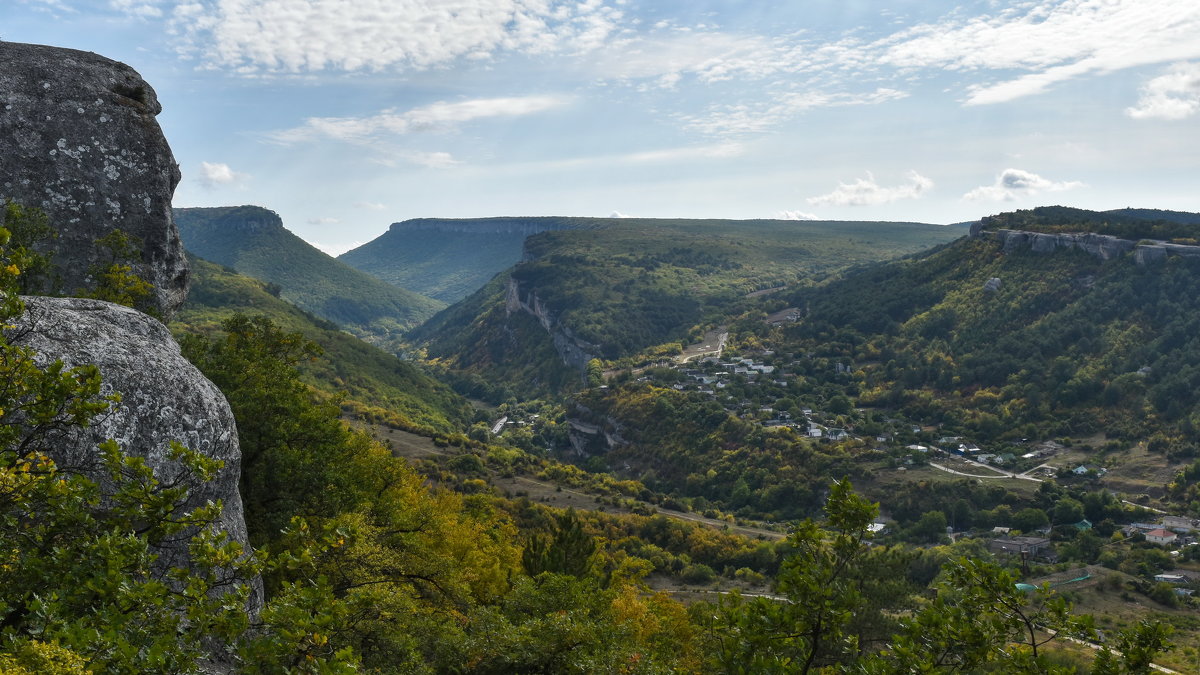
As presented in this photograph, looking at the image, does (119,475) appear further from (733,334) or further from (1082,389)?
(733,334)

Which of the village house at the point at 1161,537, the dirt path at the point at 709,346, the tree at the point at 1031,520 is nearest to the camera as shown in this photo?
the village house at the point at 1161,537

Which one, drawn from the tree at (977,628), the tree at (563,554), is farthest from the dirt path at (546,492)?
the tree at (977,628)

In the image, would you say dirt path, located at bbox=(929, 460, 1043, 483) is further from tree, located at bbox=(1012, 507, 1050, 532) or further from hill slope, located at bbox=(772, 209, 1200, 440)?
hill slope, located at bbox=(772, 209, 1200, 440)

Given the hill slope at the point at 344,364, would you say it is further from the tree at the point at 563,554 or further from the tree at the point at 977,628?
the tree at the point at 977,628

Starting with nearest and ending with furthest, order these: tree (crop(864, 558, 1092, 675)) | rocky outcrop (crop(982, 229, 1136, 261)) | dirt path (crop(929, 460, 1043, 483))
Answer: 1. tree (crop(864, 558, 1092, 675))
2. dirt path (crop(929, 460, 1043, 483))
3. rocky outcrop (crop(982, 229, 1136, 261))

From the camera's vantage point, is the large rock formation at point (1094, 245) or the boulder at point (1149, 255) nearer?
the boulder at point (1149, 255)

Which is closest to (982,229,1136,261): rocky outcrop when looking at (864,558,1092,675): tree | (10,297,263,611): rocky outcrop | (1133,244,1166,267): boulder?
(1133,244,1166,267): boulder

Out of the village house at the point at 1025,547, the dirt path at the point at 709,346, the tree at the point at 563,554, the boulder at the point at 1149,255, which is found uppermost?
the boulder at the point at 1149,255
